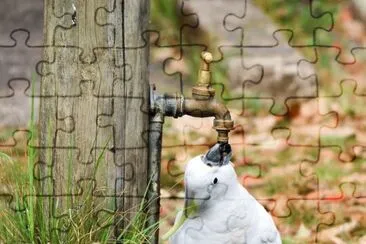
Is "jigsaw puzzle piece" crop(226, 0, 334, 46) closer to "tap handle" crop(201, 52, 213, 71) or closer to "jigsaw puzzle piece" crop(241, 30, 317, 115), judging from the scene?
"jigsaw puzzle piece" crop(241, 30, 317, 115)

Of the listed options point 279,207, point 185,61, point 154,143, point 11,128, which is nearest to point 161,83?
point 185,61

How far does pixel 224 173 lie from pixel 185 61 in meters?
3.61

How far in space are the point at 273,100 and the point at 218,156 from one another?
→ 2.49 metres

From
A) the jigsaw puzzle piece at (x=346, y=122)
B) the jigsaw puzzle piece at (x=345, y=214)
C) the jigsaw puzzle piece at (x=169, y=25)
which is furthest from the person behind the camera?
the jigsaw puzzle piece at (x=169, y=25)

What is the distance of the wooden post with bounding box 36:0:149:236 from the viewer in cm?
547

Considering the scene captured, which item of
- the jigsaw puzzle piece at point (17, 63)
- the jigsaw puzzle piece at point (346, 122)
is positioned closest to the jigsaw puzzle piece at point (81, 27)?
the jigsaw puzzle piece at point (346, 122)

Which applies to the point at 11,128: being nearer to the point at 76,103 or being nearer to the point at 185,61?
the point at 185,61

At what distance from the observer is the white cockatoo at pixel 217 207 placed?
217 inches

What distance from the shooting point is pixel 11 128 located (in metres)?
7.91

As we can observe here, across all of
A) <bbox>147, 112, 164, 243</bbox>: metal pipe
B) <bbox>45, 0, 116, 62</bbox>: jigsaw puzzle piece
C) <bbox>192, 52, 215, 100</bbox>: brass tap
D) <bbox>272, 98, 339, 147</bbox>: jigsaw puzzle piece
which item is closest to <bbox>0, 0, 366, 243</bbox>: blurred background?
<bbox>272, 98, 339, 147</bbox>: jigsaw puzzle piece

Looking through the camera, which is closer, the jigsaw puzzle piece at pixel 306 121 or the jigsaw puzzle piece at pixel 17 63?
the jigsaw puzzle piece at pixel 306 121

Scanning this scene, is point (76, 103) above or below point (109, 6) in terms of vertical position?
below

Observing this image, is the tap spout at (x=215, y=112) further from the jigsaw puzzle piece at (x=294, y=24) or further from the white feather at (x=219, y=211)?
the jigsaw puzzle piece at (x=294, y=24)

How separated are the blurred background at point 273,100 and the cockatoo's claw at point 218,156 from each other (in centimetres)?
119
